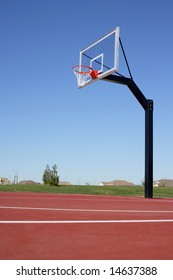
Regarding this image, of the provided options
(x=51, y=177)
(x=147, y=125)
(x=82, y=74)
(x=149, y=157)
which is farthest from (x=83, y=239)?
(x=51, y=177)

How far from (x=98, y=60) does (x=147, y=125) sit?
11.3 ft

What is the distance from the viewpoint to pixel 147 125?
485 inches

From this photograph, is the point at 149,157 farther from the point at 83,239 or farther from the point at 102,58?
the point at 83,239

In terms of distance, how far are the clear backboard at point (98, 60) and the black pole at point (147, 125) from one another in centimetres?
53

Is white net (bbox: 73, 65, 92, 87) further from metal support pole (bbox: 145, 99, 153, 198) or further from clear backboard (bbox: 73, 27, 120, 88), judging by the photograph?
metal support pole (bbox: 145, 99, 153, 198)

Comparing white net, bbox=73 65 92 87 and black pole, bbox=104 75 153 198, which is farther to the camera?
white net, bbox=73 65 92 87

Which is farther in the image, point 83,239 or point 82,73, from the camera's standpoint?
point 82,73

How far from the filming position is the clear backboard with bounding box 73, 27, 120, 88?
41.7 ft

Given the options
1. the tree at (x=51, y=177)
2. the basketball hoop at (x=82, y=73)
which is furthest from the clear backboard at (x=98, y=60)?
the tree at (x=51, y=177)

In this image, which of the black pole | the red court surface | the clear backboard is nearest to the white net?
the clear backboard

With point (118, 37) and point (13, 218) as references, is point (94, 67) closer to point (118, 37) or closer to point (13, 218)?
point (118, 37)

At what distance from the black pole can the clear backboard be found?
0.53 m

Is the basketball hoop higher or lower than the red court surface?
higher
